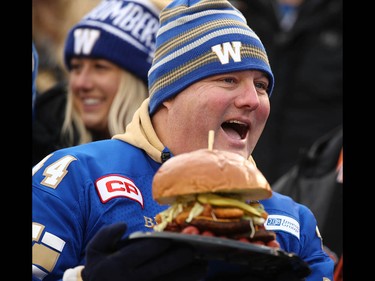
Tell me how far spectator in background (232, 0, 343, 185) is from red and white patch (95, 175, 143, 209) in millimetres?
3520

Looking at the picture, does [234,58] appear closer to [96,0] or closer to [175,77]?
[175,77]

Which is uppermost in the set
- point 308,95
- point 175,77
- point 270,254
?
point 175,77

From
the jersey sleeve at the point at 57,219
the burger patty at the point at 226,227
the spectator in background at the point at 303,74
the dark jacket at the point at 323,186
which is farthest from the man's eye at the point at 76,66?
the burger patty at the point at 226,227

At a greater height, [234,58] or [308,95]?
[234,58]

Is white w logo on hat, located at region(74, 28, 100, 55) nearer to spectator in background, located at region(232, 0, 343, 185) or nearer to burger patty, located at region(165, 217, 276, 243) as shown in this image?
spectator in background, located at region(232, 0, 343, 185)

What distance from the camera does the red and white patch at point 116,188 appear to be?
14.2ft

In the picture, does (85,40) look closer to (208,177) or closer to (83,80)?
(83,80)

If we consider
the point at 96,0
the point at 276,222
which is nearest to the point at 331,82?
the point at 96,0

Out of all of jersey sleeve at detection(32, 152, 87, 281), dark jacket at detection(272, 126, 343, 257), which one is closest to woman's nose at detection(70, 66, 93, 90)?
dark jacket at detection(272, 126, 343, 257)

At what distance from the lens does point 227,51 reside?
15.1 ft

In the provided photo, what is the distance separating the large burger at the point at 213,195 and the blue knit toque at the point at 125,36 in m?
2.95

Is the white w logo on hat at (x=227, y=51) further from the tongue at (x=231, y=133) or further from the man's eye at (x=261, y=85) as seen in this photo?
the tongue at (x=231, y=133)
